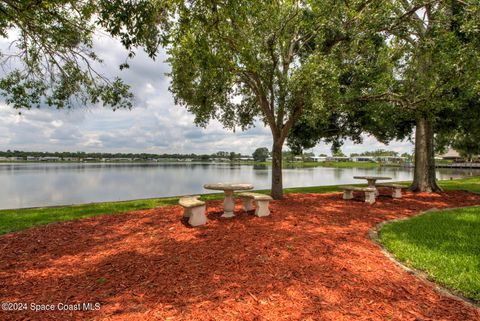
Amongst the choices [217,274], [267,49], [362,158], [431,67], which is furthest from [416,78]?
[362,158]

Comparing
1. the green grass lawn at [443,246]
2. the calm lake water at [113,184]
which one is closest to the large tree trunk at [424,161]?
the green grass lawn at [443,246]

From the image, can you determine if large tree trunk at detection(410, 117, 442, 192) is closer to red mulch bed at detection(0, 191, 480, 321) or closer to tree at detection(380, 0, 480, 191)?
tree at detection(380, 0, 480, 191)

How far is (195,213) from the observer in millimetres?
6250

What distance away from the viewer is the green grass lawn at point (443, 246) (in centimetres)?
371

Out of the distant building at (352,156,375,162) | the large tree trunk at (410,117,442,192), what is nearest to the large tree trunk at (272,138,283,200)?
the large tree trunk at (410,117,442,192)

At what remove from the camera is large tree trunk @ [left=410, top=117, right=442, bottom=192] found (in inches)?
518

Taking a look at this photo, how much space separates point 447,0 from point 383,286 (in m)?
8.87

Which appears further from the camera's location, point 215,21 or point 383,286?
point 215,21

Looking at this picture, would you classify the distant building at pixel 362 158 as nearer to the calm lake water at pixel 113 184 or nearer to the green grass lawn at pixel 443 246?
the calm lake water at pixel 113 184

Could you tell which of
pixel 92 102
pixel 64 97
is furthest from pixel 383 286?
pixel 64 97

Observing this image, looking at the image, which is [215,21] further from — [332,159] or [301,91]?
[332,159]

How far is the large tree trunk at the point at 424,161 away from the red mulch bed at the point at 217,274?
8.71 m

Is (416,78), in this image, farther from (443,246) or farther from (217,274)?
(217,274)

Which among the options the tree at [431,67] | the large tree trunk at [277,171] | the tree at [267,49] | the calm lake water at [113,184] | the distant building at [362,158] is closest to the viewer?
the tree at [267,49]
